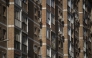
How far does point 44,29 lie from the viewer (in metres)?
64.1

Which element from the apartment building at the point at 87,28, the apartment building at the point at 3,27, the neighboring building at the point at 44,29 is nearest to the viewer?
the apartment building at the point at 3,27

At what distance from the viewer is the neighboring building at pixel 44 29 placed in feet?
170

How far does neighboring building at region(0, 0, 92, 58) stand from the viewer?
51719 mm

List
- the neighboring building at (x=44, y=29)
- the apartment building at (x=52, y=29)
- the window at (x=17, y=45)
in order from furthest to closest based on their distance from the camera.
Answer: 1. the apartment building at (x=52, y=29)
2. the window at (x=17, y=45)
3. the neighboring building at (x=44, y=29)

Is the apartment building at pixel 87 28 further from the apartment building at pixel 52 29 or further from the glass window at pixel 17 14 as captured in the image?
the glass window at pixel 17 14

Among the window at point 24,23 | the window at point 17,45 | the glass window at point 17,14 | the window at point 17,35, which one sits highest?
the glass window at point 17,14

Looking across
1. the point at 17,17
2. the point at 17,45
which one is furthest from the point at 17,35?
the point at 17,17

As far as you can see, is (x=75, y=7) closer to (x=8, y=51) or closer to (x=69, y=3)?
(x=69, y=3)

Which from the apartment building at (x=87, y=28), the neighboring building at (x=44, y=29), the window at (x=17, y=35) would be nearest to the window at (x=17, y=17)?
the neighboring building at (x=44, y=29)

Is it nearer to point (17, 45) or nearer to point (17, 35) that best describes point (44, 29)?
point (17, 35)

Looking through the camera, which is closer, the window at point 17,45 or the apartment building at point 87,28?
the window at point 17,45

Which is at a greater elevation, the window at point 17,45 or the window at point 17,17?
the window at point 17,17

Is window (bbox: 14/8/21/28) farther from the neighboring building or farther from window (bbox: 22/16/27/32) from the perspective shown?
window (bbox: 22/16/27/32)

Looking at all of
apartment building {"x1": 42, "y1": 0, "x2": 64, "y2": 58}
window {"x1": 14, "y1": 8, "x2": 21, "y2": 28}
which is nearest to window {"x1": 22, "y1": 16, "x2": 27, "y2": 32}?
window {"x1": 14, "y1": 8, "x2": 21, "y2": 28}
